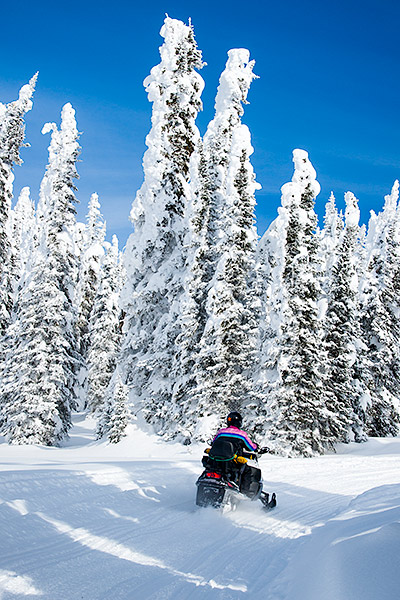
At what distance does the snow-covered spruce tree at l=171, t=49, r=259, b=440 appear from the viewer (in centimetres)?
2095

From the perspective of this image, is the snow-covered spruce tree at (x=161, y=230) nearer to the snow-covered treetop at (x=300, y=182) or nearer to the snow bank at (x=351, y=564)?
the snow-covered treetop at (x=300, y=182)

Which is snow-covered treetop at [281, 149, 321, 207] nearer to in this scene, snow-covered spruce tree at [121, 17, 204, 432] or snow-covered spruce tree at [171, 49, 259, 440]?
snow-covered spruce tree at [171, 49, 259, 440]

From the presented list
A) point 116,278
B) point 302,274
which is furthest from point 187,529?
point 116,278

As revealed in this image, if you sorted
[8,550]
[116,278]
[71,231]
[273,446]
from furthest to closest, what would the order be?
[116,278] → [71,231] → [273,446] → [8,550]

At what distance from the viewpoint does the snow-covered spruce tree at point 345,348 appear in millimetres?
23719

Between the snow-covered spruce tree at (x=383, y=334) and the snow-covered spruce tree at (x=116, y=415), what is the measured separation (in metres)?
14.2

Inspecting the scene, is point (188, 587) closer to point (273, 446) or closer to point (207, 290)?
point (273, 446)

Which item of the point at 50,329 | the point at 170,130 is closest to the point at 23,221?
the point at 170,130

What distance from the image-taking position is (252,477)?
8203 millimetres

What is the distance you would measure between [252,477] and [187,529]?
2.18 m

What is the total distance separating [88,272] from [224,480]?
40491mm

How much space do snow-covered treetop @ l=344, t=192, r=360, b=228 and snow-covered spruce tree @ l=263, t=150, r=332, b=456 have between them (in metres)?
5.26

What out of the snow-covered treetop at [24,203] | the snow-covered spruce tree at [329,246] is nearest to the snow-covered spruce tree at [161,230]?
the snow-covered spruce tree at [329,246]

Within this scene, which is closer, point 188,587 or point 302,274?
point 188,587
